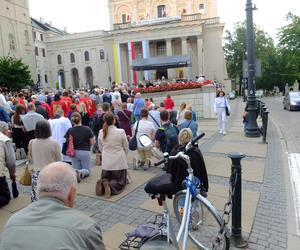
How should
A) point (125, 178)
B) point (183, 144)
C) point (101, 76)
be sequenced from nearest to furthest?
point (183, 144), point (125, 178), point (101, 76)

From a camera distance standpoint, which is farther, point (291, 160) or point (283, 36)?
point (283, 36)

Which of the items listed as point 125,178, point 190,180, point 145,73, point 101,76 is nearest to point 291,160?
point 125,178

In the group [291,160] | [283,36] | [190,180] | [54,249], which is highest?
[283,36]

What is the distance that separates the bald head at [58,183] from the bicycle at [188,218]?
1069mm

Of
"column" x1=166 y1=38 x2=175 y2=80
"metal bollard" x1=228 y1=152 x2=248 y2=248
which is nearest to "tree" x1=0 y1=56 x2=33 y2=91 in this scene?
"column" x1=166 y1=38 x2=175 y2=80

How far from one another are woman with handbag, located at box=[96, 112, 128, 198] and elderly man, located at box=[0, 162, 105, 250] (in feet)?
13.8

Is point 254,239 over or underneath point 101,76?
underneath

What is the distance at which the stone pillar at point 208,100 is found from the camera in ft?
61.7

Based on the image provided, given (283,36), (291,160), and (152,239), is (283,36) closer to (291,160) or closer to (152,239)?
(291,160)

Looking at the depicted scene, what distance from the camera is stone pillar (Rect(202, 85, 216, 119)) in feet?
61.7

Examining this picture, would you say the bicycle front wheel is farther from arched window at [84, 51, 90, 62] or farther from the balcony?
arched window at [84, 51, 90, 62]

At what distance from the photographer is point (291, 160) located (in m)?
8.82

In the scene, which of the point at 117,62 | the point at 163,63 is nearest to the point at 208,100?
the point at 163,63

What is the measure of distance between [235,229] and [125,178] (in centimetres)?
298
